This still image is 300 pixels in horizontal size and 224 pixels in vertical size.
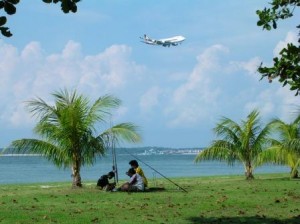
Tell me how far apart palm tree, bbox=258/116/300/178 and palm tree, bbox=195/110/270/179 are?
0.40 metres

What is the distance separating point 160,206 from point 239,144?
8046 mm

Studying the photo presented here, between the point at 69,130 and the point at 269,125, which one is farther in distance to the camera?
the point at 269,125

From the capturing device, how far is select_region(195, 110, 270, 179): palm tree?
19.7 metres

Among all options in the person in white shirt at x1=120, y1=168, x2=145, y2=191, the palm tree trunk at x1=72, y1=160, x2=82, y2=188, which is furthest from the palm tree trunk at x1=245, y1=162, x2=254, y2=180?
the palm tree trunk at x1=72, y1=160, x2=82, y2=188

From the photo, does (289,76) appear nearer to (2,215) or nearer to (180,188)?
(2,215)

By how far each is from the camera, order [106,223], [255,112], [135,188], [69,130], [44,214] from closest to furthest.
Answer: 1. [106,223]
2. [44,214]
3. [135,188]
4. [69,130]
5. [255,112]

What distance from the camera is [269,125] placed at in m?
20.2

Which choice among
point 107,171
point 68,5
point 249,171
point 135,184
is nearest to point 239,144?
point 249,171

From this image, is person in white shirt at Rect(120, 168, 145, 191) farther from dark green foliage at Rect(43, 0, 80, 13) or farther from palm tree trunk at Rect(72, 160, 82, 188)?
dark green foliage at Rect(43, 0, 80, 13)

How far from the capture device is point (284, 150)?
19.5 metres

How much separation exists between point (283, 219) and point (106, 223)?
348 centimetres

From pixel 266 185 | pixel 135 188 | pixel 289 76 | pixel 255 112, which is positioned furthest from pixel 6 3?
pixel 255 112

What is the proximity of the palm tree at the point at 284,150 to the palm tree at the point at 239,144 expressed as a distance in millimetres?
405

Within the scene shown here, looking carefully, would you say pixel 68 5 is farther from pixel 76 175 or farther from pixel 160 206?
pixel 76 175
